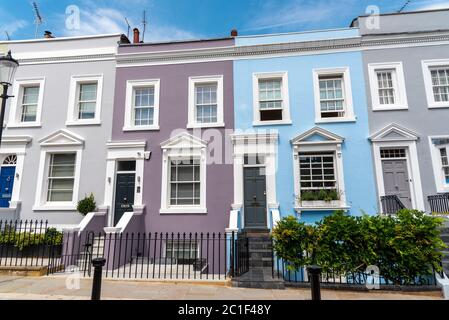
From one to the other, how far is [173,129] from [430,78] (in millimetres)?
10822

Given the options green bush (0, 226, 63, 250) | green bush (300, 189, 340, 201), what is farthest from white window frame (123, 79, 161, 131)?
green bush (300, 189, 340, 201)

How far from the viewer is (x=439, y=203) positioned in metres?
10.2

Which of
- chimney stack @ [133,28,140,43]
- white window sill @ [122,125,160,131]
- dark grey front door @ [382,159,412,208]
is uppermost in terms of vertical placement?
chimney stack @ [133,28,140,43]

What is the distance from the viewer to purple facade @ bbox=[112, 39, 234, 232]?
11219 mm

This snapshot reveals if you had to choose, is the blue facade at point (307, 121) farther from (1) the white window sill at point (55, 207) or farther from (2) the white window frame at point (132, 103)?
(1) the white window sill at point (55, 207)

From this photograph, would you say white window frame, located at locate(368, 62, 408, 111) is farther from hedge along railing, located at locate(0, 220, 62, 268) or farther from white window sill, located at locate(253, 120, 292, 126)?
hedge along railing, located at locate(0, 220, 62, 268)

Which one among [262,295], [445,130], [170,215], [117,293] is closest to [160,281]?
[117,293]

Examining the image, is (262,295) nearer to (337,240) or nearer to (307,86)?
(337,240)

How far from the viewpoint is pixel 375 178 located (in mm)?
10883

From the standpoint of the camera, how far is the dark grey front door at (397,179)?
10.8m

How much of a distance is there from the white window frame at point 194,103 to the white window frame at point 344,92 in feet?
13.1

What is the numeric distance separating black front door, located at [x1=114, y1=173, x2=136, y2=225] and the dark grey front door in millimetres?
10274

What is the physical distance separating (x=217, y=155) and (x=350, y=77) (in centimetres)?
648
